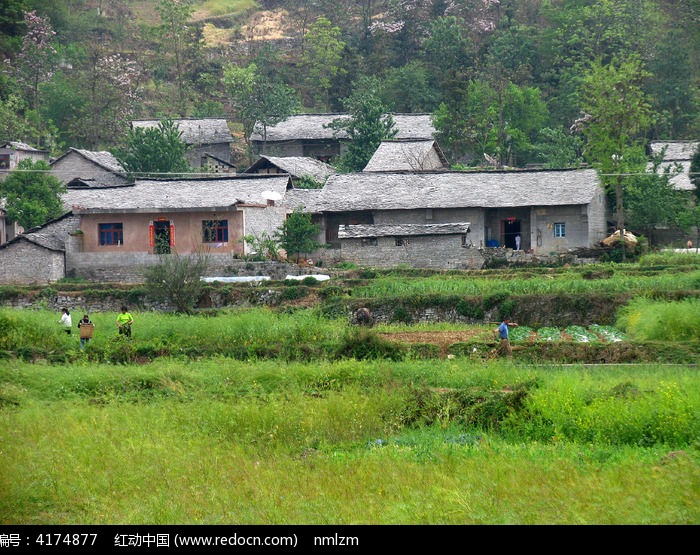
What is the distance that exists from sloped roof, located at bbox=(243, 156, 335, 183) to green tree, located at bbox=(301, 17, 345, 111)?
1546 centimetres

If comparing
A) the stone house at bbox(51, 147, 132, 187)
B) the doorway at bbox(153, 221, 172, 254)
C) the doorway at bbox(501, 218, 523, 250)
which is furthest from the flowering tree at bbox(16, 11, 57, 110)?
the doorway at bbox(501, 218, 523, 250)

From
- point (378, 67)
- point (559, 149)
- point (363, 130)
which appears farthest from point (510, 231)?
point (378, 67)

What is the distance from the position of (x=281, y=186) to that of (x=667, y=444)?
3196 cm

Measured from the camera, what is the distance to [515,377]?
20547 mm

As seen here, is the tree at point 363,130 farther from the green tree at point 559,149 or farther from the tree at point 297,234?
the tree at point 297,234

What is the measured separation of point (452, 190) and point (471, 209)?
5.01ft

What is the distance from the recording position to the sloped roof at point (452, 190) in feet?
146

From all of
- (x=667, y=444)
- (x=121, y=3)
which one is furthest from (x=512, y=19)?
(x=667, y=444)

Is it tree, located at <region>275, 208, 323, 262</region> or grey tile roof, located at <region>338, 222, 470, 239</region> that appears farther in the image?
tree, located at <region>275, 208, 323, 262</region>

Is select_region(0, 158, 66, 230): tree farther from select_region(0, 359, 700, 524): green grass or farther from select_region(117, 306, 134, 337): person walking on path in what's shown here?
select_region(0, 359, 700, 524): green grass

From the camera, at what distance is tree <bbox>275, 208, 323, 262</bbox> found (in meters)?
41.5

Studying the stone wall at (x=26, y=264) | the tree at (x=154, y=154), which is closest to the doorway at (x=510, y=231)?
the tree at (x=154, y=154)

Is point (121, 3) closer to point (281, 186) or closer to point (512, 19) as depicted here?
point (512, 19)
